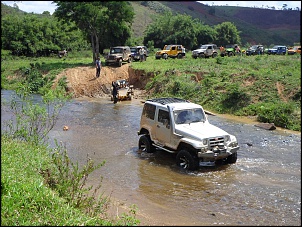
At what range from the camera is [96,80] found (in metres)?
31.2

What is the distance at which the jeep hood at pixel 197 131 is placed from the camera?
11173 millimetres

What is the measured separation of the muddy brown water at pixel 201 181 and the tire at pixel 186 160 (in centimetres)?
19

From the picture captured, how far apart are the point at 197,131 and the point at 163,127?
1.33 metres

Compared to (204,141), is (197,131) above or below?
above

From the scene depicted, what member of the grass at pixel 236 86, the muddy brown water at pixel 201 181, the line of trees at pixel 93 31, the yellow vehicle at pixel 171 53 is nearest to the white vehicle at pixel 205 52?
the yellow vehicle at pixel 171 53

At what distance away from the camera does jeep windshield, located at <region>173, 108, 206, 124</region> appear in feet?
39.4

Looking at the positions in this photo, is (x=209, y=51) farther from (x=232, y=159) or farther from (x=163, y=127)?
(x=232, y=159)

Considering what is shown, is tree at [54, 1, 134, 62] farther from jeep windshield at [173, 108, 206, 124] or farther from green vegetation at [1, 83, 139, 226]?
green vegetation at [1, 83, 139, 226]

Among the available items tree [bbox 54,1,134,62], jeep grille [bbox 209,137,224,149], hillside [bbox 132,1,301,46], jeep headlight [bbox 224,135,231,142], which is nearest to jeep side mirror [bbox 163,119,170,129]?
jeep grille [bbox 209,137,224,149]

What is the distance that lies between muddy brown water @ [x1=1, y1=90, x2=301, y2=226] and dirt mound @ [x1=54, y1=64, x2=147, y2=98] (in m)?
12.6

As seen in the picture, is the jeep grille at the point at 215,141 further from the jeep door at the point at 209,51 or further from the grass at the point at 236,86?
the jeep door at the point at 209,51

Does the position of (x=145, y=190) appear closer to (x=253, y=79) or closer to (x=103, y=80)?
(x=253, y=79)

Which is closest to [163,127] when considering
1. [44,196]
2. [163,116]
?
[163,116]

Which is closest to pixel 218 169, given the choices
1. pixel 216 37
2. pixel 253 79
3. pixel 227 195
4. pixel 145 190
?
pixel 227 195
